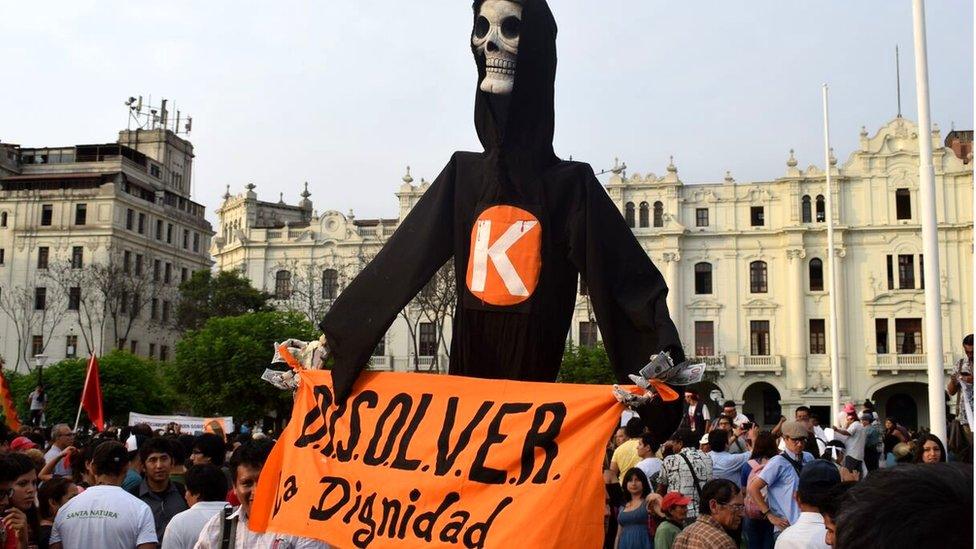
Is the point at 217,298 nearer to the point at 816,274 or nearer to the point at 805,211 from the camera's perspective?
the point at 805,211

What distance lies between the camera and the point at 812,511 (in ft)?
17.0

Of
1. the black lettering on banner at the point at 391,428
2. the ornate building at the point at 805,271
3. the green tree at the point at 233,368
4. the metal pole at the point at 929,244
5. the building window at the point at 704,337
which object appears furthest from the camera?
the building window at the point at 704,337

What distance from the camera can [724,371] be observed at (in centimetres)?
4569

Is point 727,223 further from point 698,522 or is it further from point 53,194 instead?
point 698,522

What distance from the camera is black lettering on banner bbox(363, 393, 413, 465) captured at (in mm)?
4270

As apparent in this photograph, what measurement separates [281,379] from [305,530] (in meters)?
0.75

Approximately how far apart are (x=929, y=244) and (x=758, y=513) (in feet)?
16.1

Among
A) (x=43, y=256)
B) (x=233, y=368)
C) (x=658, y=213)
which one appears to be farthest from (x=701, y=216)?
(x=43, y=256)

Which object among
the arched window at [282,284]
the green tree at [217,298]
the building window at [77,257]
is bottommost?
the green tree at [217,298]

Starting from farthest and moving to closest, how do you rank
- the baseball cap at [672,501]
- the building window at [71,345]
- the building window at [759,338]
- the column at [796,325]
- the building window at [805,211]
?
the building window at [71,345]
the building window at [759,338]
the building window at [805,211]
the column at [796,325]
the baseball cap at [672,501]

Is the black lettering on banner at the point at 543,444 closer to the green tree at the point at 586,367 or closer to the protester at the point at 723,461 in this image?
the protester at the point at 723,461

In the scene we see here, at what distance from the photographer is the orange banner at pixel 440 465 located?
3.87 metres

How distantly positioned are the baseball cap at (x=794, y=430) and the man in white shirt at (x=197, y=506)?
4958mm

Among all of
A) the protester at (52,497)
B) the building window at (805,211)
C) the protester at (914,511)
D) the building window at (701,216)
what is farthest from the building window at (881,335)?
the protester at (914,511)
